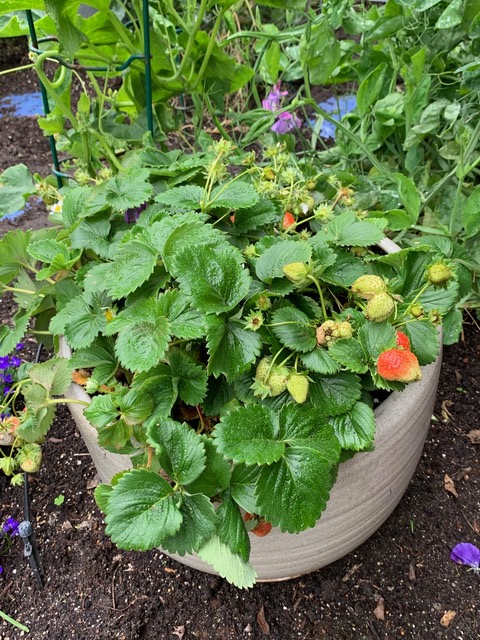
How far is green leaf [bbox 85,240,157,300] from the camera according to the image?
2.12ft

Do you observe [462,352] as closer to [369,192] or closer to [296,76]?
[369,192]

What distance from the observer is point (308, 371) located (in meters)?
0.64

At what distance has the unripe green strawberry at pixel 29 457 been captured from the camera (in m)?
0.78

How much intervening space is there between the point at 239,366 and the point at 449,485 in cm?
70

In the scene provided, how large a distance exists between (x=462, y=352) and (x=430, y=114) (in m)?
0.53

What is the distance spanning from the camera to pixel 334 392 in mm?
643

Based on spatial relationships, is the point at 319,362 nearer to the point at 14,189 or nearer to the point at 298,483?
the point at 298,483

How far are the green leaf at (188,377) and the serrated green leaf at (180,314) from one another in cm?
4

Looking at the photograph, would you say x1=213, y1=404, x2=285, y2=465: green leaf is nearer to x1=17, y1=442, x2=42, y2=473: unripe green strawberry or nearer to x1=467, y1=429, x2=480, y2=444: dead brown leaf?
x1=17, y1=442, x2=42, y2=473: unripe green strawberry

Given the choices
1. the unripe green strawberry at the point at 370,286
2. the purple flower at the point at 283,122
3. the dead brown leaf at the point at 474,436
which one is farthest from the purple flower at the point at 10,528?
the purple flower at the point at 283,122

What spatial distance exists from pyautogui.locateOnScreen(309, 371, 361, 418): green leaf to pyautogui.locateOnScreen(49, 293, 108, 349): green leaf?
262 mm

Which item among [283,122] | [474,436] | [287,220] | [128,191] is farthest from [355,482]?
[283,122]

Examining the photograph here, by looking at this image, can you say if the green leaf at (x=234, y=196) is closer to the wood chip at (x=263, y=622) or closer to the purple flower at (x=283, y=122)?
A: the wood chip at (x=263, y=622)

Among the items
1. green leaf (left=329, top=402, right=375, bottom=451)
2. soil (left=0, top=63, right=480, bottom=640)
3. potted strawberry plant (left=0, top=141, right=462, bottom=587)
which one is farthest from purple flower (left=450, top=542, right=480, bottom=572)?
green leaf (left=329, top=402, right=375, bottom=451)
